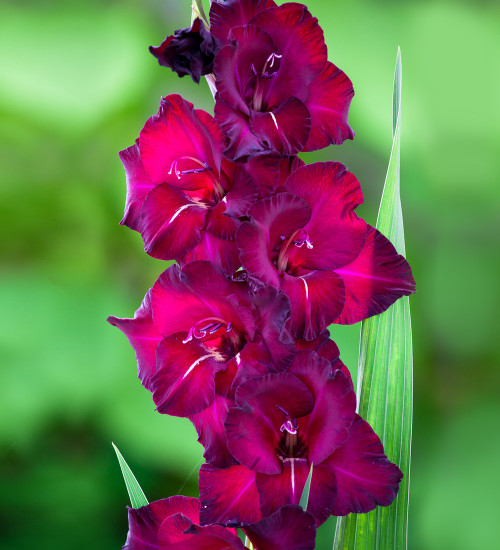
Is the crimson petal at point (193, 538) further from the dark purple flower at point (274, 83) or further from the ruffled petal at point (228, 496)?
the dark purple flower at point (274, 83)

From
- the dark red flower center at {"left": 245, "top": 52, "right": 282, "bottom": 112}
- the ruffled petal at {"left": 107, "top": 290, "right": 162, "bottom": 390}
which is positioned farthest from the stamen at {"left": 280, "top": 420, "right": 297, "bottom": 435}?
the dark red flower center at {"left": 245, "top": 52, "right": 282, "bottom": 112}

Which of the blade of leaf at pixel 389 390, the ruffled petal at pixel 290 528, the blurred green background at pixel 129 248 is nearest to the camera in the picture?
the ruffled petal at pixel 290 528

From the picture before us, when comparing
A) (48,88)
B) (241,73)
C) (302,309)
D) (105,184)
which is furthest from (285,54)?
(48,88)

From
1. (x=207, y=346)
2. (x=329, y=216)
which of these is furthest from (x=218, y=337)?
(x=329, y=216)

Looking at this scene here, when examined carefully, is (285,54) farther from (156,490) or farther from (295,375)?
(156,490)

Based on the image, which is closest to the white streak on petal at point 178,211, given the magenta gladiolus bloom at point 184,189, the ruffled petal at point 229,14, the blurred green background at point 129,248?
the magenta gladiolus bloom at point 184,189

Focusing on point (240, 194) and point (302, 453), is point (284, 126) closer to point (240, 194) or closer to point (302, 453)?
point (240, 194)
